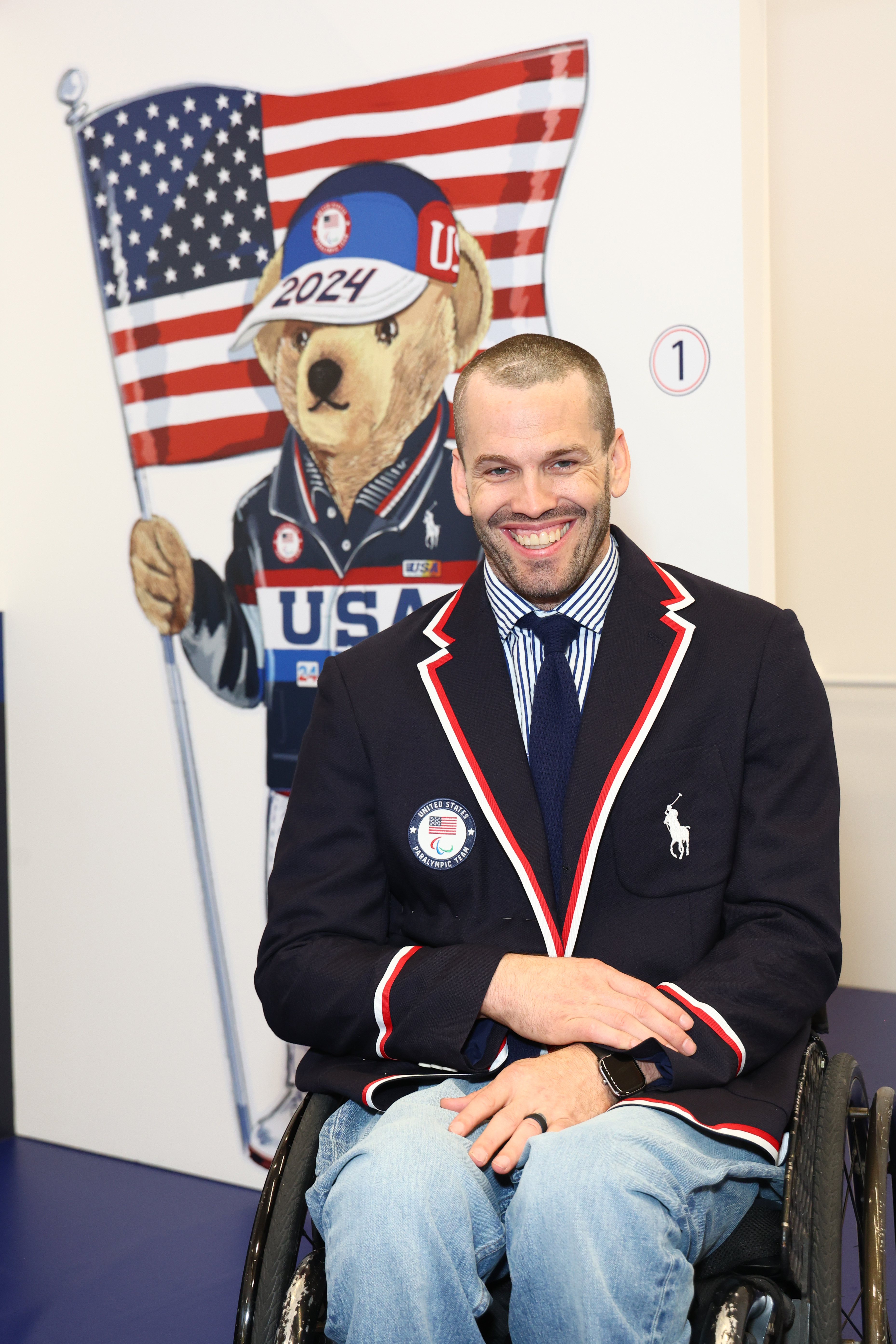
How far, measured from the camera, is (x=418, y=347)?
2582mm

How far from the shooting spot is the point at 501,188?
2457 mm

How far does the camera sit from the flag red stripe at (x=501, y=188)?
241 centimetres

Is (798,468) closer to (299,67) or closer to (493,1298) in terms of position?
(299,67)

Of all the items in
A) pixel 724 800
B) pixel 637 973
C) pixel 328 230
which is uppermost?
pixel 328 230

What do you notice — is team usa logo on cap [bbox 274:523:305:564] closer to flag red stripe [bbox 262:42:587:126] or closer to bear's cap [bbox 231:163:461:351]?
bear's cap [bbox 231:163:461:351]

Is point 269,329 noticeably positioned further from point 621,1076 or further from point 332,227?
point 621,1076

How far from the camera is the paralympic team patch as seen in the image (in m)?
1.61

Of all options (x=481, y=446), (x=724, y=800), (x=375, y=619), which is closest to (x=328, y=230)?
(x=375, y=619)

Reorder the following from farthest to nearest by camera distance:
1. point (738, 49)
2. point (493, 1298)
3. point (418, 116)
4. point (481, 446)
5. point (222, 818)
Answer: point (222, 818)
point (418, 116)
point (738, 49)
point (481, 446)
point (493, 1298)

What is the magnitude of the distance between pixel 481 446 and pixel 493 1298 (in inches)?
40.9

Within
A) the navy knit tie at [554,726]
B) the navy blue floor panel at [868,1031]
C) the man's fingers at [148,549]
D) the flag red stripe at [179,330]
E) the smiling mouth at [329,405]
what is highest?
the flag red stripe at [179,330]

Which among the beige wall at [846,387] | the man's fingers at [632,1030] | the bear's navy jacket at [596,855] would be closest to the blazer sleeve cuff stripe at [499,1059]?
the bear's navy jacket at [596,855]

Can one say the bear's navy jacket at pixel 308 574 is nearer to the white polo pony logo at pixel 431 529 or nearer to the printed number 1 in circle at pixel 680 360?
the white polo pony logo at pixel 431 529

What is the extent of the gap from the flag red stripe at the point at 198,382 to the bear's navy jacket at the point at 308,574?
0.59 ft
